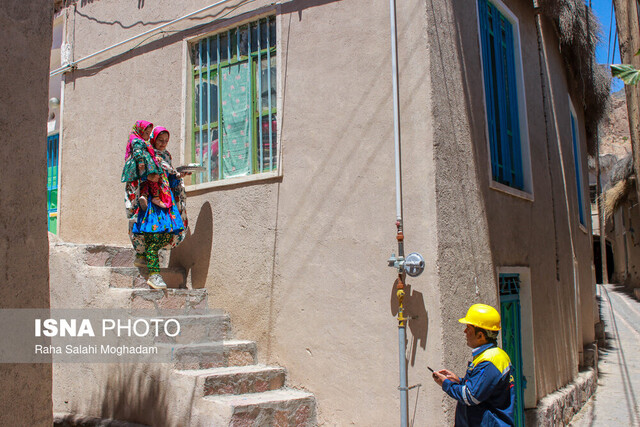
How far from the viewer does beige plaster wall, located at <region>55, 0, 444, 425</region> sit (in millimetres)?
5148

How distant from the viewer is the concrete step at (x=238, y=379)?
5.05m

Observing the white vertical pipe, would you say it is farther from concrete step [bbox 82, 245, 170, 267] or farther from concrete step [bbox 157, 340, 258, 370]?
concrete step [bbox 82, 245, 170, 267]

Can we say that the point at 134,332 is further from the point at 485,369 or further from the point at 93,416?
the point at 485,369

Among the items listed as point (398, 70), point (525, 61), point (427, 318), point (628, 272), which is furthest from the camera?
point (628, 272)

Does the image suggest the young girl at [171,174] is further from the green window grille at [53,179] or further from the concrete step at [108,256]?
the green window grille at [53,179]

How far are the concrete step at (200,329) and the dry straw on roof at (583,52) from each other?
567 cm

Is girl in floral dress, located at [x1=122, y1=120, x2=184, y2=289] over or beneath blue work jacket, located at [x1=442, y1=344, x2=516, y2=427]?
over

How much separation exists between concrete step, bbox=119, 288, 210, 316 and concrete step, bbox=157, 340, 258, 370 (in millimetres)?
498

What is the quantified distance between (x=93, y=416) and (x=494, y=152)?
4.76m

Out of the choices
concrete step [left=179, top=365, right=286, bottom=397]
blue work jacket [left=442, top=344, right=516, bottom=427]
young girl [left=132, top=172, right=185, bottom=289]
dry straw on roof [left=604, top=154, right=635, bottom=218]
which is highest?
dry straw on roof [left=604, top=154, right=635, bottom=218]

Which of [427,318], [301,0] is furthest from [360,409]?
[301,0]

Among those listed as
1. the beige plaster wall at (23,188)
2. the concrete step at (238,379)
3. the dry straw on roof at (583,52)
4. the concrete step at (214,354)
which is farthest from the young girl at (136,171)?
the dry straw on roof at (583,52)

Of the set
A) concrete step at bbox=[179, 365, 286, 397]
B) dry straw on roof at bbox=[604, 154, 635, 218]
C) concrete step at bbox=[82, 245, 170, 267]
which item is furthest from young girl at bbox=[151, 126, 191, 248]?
dry straw on roof at bbox=[604, 154, 635, 218]

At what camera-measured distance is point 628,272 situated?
26.0m
